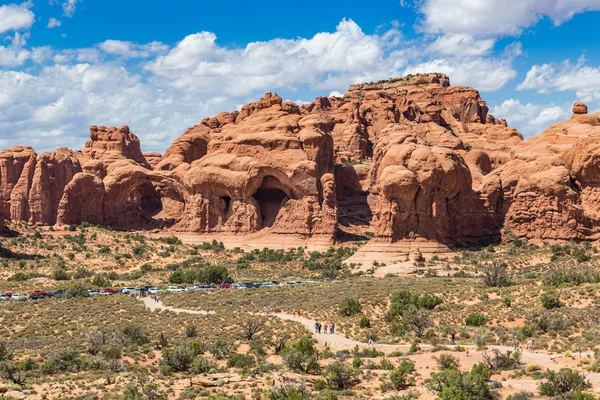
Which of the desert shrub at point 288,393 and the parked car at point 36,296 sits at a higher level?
the parked car at point 36,296

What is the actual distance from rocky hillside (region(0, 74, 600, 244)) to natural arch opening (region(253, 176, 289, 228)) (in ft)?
0.50

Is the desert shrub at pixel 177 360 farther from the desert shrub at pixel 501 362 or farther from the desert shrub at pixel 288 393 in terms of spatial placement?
the desert shrub at pixel 501 362

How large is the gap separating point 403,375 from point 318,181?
181 ft

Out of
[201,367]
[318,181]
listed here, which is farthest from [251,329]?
[318,181]

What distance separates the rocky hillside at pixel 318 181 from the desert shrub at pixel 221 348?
111 ft

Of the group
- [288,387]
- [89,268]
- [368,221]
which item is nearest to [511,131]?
[368,221]

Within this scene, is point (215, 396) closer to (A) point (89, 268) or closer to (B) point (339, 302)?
(B) point (339, 302)

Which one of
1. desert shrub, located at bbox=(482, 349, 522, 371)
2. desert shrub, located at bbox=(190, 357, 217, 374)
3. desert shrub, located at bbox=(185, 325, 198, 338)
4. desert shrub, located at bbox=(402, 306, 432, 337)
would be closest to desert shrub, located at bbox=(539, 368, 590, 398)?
desert shrub, located at bbox=(482, 349, 522, 371)

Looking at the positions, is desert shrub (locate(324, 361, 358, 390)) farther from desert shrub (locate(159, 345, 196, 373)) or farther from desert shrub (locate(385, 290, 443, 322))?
desert shrub (locate(385, 290, 443, 322))

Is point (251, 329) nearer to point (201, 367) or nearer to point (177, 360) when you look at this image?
point (177, 360)

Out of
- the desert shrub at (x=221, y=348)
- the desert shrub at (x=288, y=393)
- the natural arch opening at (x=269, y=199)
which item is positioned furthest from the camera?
the natural arch opening at (x=269, y=199)

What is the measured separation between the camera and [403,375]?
109 ft

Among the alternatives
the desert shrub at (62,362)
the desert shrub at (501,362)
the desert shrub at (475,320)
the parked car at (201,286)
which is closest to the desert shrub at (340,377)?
the desert shrub at (501,362)

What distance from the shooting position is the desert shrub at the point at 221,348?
4184 cm
